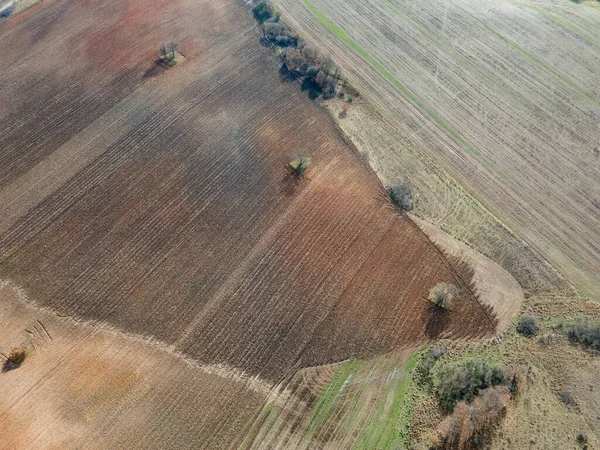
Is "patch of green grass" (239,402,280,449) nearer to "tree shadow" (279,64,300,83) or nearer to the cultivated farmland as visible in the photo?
the cultivated farmland

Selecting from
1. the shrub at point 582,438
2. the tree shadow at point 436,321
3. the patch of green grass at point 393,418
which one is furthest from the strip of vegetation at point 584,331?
the patch of green grass at point 393,418

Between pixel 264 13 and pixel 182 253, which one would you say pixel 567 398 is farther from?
pixel 264 13

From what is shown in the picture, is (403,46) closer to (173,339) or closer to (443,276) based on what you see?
(443,276)

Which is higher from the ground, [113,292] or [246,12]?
[246,12]

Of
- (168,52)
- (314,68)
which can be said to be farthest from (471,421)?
(168,52)

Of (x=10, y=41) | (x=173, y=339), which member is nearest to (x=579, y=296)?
(x=173, y=339)

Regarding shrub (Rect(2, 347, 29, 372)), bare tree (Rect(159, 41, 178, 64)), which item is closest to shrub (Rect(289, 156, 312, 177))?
bare tree (Rect(159, 41, 178, 64))

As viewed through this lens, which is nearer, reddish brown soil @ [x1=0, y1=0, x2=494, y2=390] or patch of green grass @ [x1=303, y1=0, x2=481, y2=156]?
reddish brown soil @ [x1=0, y1=0, x2=494, y2=390]
